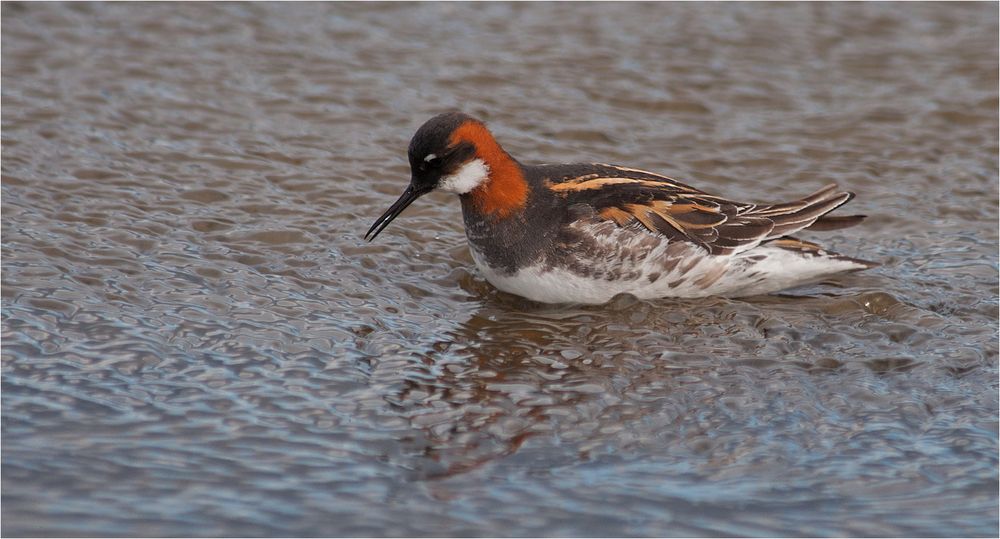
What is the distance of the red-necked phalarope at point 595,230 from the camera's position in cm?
713

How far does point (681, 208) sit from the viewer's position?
24.5ft

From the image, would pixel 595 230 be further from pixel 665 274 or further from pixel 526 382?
pixel 526 382

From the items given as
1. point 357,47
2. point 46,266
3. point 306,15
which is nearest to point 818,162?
point 357,47

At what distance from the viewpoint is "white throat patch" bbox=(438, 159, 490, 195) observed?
23.7 ft

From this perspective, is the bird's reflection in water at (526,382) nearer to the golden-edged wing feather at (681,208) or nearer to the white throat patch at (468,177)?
the golden-edged wing feather at (681,208)

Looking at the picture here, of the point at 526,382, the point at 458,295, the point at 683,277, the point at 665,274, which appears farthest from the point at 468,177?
the point at 526,382

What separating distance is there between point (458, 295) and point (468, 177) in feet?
2.32

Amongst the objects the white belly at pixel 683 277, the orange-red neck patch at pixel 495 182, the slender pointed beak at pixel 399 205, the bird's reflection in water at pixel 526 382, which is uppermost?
the orange-red neck patch at pixel 495 182

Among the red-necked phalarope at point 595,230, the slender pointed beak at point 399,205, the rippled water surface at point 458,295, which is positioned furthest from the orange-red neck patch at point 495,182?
the rippled water surface at point 458,295

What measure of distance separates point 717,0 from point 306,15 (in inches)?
160

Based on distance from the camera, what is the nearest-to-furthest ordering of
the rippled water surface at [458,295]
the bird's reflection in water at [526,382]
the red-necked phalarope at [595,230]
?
the rippled water surface at [458,295], the bird's reflection in water at [526,382], the red-necked phalarope at [595,230]

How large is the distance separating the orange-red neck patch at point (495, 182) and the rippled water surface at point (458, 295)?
22.4 inches

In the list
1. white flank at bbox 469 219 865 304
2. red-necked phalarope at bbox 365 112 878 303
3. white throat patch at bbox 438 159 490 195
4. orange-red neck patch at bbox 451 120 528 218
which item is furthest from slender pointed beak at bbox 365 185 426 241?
white flank at bbox 469 219 865 304

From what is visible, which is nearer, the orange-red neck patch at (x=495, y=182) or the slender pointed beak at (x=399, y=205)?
the orange-red neck patch at (x=495, y=182)
